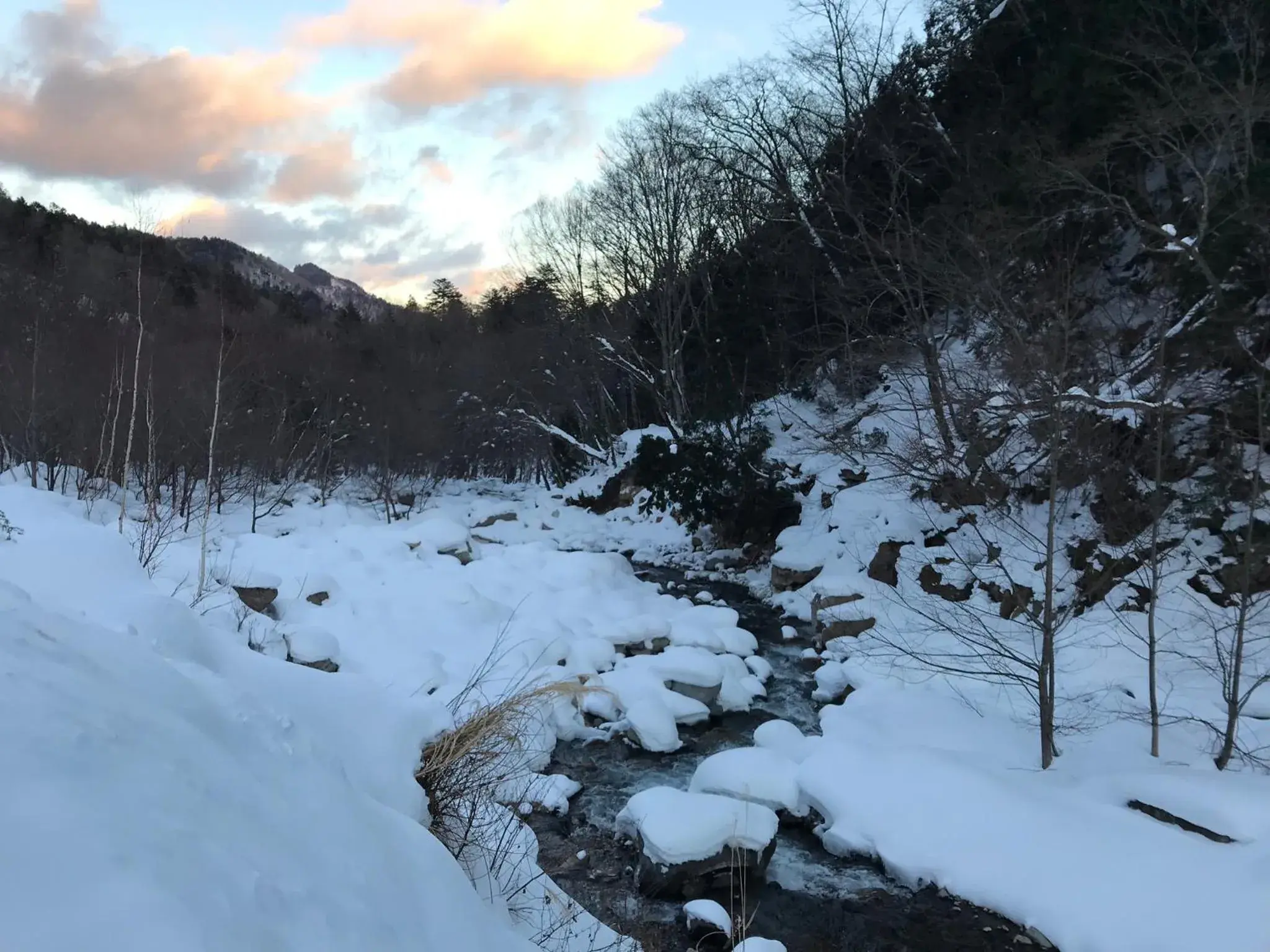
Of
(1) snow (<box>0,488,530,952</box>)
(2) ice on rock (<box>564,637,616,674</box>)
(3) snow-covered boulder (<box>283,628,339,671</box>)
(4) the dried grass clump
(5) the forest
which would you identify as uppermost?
(5) the forest

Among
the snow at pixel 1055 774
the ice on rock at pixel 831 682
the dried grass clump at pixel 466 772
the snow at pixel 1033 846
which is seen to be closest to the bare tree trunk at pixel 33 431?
the ice on rock at pixel 831 682

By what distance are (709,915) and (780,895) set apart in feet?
2.69

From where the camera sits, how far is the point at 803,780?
6.94 metres

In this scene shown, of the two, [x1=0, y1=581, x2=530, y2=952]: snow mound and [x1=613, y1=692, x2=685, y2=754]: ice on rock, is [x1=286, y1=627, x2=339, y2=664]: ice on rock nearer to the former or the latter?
[x1=613, y1=692, x2=685, y2=754]: ice on rock

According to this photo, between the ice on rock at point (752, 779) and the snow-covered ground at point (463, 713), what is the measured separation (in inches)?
1.3

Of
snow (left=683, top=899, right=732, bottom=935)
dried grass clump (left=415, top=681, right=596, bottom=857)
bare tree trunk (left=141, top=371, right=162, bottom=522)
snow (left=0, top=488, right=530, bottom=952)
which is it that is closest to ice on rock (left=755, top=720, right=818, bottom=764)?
snow (left=683, top=899, right=732, bottom=935)

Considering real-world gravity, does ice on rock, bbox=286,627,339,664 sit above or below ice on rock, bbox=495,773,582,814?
above

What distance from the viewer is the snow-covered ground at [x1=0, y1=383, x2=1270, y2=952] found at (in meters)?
1.91

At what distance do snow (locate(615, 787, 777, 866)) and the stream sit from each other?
31cm

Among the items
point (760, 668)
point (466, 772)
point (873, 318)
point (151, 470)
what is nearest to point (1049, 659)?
point (760, 668)

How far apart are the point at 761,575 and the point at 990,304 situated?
7047 mm

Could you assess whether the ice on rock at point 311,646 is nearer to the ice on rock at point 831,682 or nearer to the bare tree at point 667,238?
the ice on rock at point 831,682

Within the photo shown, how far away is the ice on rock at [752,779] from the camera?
6.64m

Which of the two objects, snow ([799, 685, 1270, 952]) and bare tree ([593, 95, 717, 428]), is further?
bare tree ([593, 95, 717, 428])
